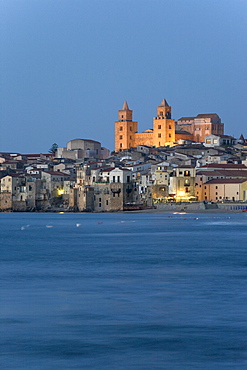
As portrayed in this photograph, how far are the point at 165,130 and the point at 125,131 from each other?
39.4 feet

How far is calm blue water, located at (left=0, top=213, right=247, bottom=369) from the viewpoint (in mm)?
15039

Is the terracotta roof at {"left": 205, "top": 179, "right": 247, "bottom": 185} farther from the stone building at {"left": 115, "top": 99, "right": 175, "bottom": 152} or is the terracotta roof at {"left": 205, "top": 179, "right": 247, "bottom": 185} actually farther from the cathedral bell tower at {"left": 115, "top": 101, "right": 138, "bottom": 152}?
the cathedral bell tower at {"left": 115, "top": 101, "right": 138, "bottom": 152}

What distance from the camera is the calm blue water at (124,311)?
49.3ft

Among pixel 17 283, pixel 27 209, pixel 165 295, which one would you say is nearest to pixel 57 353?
pixel 165 295

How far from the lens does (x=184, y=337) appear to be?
16625 millimetres

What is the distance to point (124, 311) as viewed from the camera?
19703 millimetres

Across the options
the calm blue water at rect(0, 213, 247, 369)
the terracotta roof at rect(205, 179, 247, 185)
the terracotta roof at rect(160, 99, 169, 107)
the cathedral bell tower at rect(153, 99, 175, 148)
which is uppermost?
the terracotta roof at rect(160, 99, 169, 107)

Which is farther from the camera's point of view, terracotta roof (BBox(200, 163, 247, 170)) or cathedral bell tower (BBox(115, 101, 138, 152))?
cathedral bell tower (BBox(115, 101, 138, 152))

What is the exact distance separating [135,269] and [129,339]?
14.3 m

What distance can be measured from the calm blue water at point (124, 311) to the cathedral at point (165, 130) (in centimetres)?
13046

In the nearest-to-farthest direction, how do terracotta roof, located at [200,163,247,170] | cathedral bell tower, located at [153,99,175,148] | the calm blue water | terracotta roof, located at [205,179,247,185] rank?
the calm blue water
terracotta roof, located at [205,179,247,185]
terracotta roof, located at [200,163,247,170]
cathedral bell tower, located at [153,99,175,148]

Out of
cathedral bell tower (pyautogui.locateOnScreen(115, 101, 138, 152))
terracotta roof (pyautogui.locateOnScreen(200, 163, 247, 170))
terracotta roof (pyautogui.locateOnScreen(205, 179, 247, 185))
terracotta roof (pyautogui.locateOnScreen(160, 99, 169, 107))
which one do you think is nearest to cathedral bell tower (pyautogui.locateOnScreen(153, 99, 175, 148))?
cathedral bell tower (pyautogui.locateOnScreen(115, 101, 138, 152))

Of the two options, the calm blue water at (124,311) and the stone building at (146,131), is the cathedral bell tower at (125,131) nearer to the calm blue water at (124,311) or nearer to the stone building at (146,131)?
the stone building at (146,131)

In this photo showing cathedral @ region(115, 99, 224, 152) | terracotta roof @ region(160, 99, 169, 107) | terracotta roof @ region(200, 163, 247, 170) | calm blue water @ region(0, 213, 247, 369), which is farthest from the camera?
terracotta roof @ region(160, 99, 169, 107)
